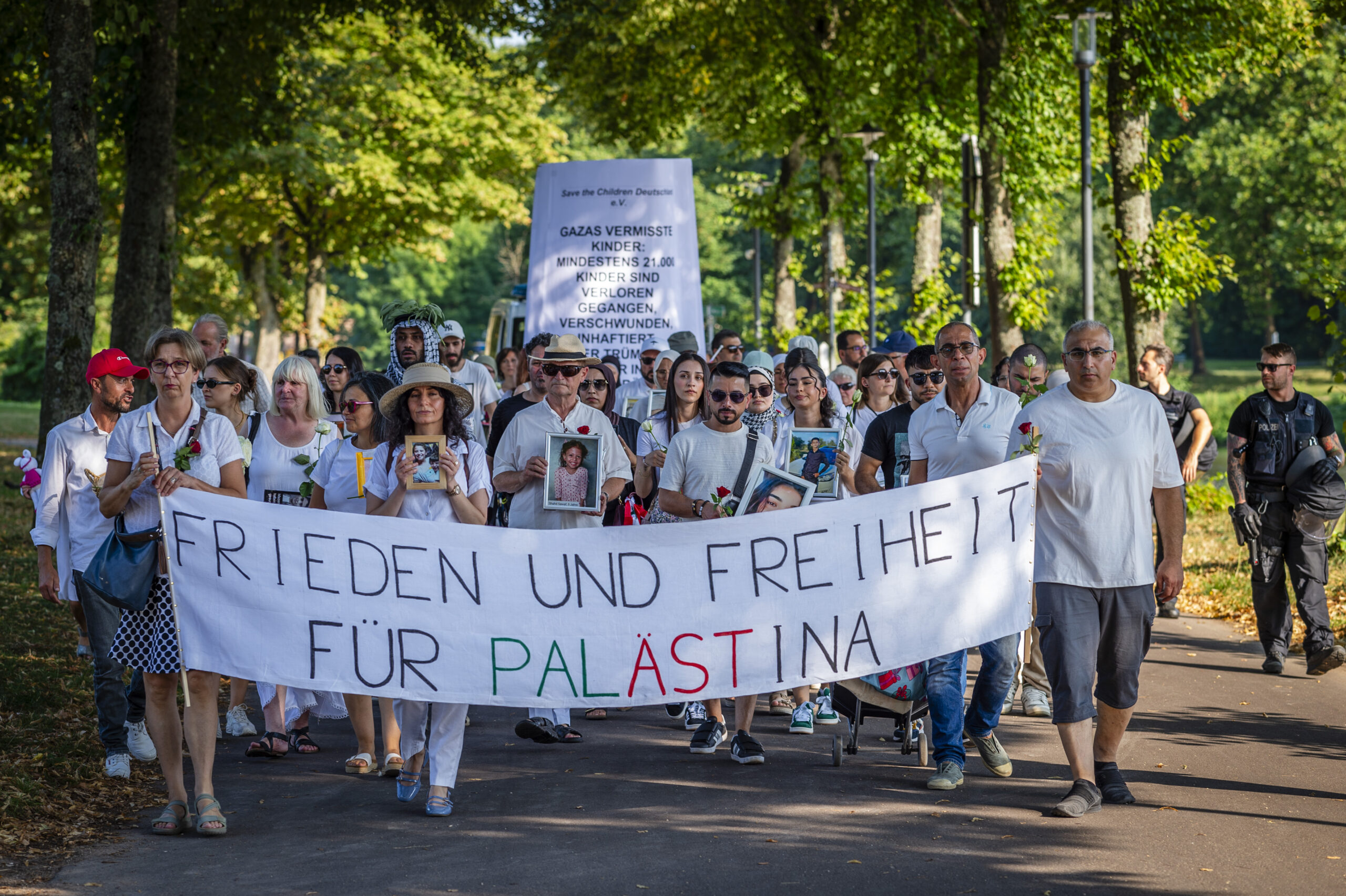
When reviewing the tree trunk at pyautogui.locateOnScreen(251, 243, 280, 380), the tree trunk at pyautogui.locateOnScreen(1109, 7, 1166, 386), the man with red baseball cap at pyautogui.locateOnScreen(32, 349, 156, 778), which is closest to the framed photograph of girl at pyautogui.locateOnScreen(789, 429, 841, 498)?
the man with red baseball cap at pyautogui.locateOnScreen(32, 349, 156, 778)

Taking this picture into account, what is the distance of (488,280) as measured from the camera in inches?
2904

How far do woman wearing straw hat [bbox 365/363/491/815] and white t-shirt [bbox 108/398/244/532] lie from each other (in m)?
0.67

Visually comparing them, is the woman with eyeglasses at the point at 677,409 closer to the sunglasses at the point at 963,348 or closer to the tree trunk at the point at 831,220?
the sunglasses at the point at 963,348

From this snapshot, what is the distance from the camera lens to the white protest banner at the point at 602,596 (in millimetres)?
6465

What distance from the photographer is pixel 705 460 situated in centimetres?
771

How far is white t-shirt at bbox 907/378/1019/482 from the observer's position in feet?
24.0

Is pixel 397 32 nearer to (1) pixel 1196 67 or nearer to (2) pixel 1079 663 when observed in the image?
(1) pixel 1196 67

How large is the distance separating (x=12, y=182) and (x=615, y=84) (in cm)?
1258

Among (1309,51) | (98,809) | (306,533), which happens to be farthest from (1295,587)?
(1309,51)

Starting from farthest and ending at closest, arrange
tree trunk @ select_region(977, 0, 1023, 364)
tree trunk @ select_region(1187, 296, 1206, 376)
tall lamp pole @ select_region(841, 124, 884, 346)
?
tree trunk @ select_region(1187, 296, 1206, 376), tall lamp pole @ select_region(841, 124, 884, 346), tree trunk @ select_region(977, 0, 1023, 364)

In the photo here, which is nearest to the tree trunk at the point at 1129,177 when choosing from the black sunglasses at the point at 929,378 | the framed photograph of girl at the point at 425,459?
the black sunglasses at the point at 929,378

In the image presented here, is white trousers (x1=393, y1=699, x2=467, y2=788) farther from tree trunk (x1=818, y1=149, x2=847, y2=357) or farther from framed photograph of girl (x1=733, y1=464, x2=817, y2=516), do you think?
tree trunk (x1=818, y1=149, x2=847, y2=357)

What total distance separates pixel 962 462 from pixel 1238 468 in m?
3.75

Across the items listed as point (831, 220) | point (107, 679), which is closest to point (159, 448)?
point (107, 679)
